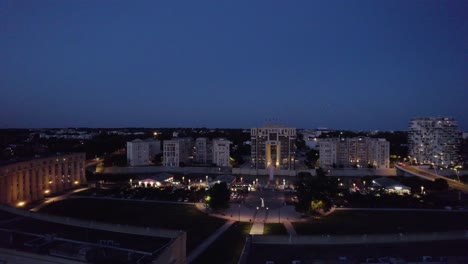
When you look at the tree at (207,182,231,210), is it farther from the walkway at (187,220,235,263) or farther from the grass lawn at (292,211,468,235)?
the grass lawn at (292,211,468,235)

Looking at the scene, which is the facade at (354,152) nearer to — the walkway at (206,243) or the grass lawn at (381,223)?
the grass lawn at (381,223)

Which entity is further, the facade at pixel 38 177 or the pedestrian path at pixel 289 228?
the facade at pixel 38 177

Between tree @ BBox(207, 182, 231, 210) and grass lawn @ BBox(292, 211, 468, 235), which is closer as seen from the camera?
grass lawn @ BBox(292, 211, 468, 235)

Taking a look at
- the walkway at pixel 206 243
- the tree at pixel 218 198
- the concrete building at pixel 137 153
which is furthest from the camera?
the concrete building at pixel 137 153

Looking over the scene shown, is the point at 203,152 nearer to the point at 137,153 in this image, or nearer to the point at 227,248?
the point at 137,153

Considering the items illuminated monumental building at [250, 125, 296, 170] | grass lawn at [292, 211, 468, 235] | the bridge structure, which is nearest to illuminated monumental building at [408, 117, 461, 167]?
the bridge structure

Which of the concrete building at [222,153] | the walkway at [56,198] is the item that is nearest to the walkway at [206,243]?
the walkway at [56,198]
